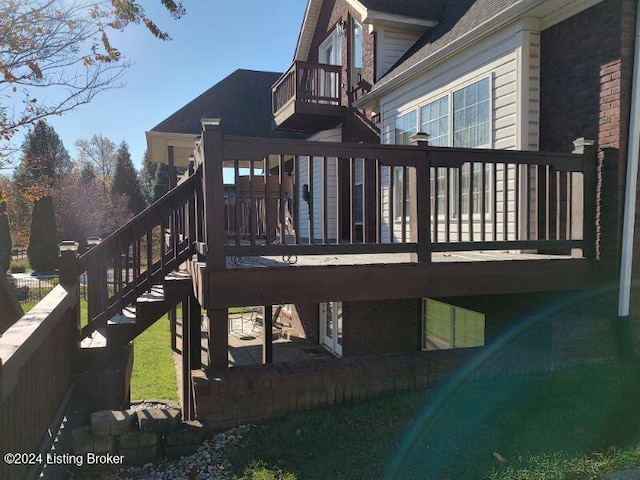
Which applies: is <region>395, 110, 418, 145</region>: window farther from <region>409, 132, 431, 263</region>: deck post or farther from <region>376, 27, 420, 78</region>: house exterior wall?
<region>409, 132, 431, 263</region>: deck post

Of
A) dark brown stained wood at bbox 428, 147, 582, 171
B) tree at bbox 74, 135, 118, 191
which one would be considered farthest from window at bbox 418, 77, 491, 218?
tree at bbox 74, 135, 118, 191

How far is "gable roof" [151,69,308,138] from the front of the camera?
12.6 metres

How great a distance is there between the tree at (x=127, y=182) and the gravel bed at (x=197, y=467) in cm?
4315

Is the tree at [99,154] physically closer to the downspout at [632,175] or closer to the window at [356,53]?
the window at [356,53]

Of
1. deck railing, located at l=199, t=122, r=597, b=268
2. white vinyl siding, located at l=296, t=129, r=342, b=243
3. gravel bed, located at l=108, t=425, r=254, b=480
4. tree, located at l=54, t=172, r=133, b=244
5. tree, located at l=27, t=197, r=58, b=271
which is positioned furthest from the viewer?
tree, located at l=54, t=172, r=133, b=244

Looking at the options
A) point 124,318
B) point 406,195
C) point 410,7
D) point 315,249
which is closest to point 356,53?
point 410,7

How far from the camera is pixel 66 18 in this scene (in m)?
7.32

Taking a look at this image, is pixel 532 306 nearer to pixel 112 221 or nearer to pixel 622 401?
pixel 622 401

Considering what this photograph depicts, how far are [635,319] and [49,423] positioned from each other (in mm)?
5712

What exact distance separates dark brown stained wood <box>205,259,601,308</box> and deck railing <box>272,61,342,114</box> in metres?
7.48

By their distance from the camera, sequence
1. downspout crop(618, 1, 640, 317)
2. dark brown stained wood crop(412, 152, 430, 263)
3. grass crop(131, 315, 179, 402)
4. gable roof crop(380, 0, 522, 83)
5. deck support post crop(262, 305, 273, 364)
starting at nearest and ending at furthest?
dark brown stained wood crop(412, 152, 430, 263) < downspout crop(618, 1, 640, 317) < gable roof crop(380, 0, 522, 83) < deck support post crop(262, 305, 273, 364) < grass crop(131, 315, 179, 402)

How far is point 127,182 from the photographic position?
4516 cm

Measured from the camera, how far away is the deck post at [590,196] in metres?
5.17

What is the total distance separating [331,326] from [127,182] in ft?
124
